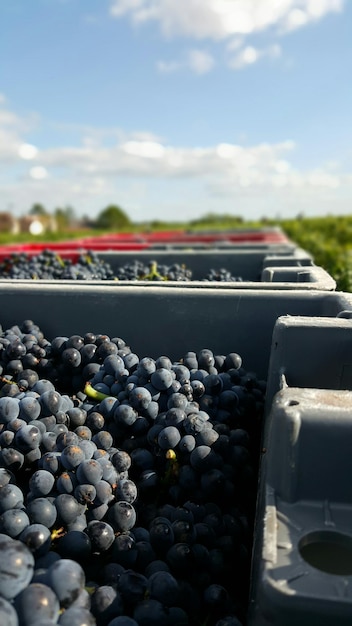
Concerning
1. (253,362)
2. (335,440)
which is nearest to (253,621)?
(335,440)

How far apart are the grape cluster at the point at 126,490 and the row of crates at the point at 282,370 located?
136mm

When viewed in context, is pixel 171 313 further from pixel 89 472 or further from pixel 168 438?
pixel 89 472

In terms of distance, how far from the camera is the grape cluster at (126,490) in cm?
87

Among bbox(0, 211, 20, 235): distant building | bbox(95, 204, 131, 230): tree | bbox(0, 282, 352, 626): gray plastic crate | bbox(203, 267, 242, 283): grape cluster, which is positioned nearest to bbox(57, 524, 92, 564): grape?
bbox(0, 282, 352, 626): gray plastic crate

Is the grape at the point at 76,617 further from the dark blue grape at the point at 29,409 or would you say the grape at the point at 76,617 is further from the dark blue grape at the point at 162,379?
the dark blue grape at the point at 162,379

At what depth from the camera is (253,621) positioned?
0.80 metres

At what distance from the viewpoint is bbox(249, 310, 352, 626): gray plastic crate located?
70 centimetres

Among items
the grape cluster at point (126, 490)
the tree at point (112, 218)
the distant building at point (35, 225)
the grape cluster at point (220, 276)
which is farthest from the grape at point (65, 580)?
the tree at point (112, 218)

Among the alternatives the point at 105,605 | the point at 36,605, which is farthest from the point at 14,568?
the point at 105,605

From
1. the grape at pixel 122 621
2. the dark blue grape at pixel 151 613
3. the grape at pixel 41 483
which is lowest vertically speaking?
the dark blue grape at pixel 151 613

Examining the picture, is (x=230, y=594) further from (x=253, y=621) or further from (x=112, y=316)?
(x=112, y=316)

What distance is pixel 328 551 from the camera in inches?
31.4

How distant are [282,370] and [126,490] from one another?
1.55 ft

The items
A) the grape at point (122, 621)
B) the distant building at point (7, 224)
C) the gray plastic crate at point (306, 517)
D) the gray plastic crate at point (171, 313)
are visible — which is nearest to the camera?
the gray plastic crate at point (306, 517)
